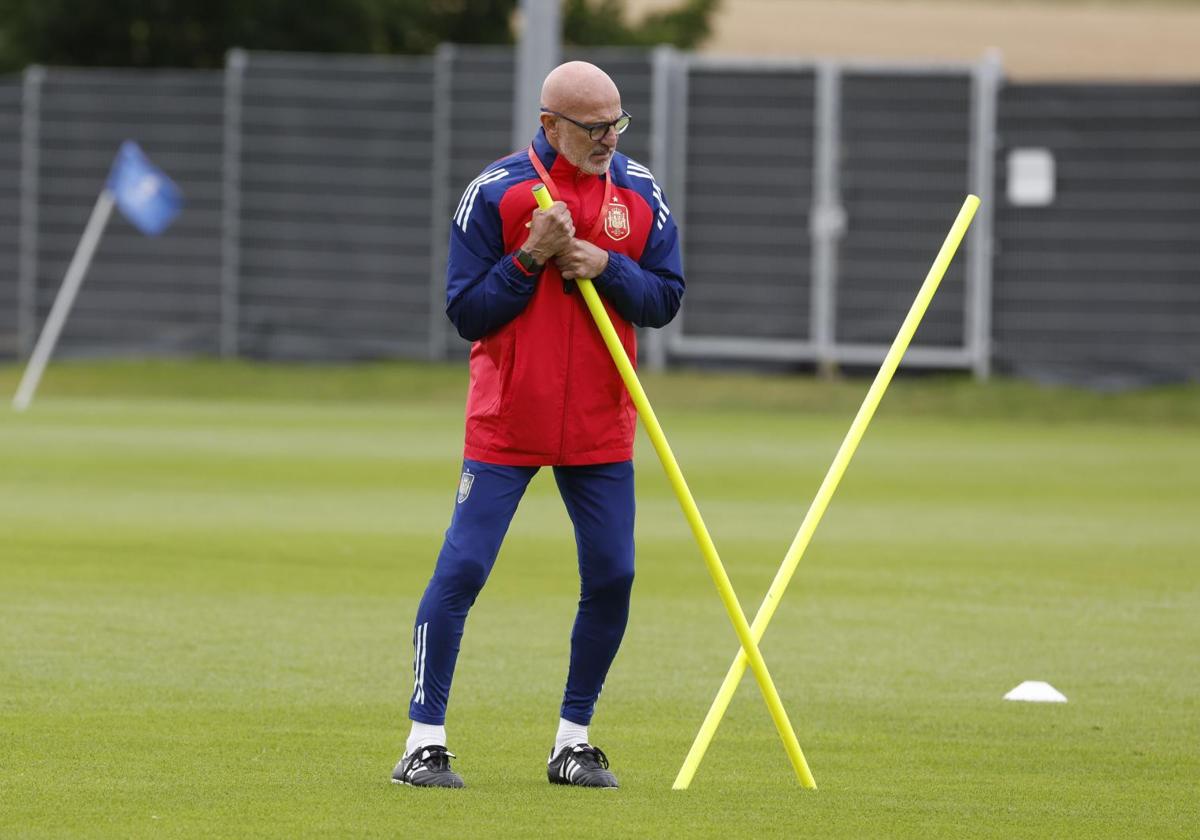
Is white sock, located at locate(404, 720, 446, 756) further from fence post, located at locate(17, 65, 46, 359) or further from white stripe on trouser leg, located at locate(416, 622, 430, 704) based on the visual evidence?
fence post, located at locate(17, 65, 46, 359)

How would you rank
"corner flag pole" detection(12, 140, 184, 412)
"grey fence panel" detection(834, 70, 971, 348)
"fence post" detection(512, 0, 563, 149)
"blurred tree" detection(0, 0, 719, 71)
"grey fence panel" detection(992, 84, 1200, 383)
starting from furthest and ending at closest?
"blurred tree" detection(0, 0, 719, 71), "grey fence panel" detection(834, 70, 971, 348), "grey fence panel" detection(992, 84, 1200, 383), "corner flag pole" detection(12, 140, 184, 412), "fence post" detection(512, 0, 563, 149)

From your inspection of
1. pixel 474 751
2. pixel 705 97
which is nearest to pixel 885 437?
pixel 705 97

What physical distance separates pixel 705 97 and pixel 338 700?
851 inches

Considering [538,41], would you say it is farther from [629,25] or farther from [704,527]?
[629,25]

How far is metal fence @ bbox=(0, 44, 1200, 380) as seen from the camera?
28.2 metres

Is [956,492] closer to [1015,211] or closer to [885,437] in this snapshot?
[885,437]

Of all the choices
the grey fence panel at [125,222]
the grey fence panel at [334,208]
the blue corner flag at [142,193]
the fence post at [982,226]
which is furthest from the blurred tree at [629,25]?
the blue corner flag at [142,193]

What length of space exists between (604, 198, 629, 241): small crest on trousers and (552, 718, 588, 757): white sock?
1436mm

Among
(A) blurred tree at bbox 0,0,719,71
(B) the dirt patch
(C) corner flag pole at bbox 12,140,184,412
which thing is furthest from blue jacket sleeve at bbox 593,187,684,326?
(B) the dirt patch

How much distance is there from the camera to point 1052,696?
28.8 feet

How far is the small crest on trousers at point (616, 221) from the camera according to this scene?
6867 mm

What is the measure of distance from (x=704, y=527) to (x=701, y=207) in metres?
22.8

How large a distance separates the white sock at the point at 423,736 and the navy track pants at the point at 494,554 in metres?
0.02

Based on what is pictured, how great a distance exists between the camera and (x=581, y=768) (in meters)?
6.93
